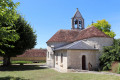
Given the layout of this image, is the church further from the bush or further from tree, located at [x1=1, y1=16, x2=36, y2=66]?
tree, located at [x1=1, y1=16, x2=36, y2=66]

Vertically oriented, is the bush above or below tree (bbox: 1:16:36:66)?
below

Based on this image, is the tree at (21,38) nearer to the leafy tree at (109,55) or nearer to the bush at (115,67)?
the leafy tree at (109,55)

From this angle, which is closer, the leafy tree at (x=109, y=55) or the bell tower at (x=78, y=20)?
the leafy tree at (x=109, y=55)

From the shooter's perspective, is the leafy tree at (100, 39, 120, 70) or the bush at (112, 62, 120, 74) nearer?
the bush at (112, 62, 120, 74)

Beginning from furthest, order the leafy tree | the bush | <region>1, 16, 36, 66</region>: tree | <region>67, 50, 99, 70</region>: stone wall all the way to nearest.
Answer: <region>1, 16, 36, 66</region>: tree < <region>67, 50, 99, 70</region>: stone wall < the leafy tree < the bush

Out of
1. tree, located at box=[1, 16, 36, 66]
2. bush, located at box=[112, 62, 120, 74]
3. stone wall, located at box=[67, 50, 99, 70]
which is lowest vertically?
bush, located at box=[112, 62, 120, 74]

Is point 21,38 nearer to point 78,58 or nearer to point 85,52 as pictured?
point 78,58

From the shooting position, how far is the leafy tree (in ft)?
50.4

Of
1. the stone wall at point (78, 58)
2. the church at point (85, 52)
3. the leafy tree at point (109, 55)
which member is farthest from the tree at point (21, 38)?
the leafy tree at point (109, 55)

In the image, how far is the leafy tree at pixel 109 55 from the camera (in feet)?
50.4

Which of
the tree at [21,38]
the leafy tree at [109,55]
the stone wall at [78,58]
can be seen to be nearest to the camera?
the leafy tree at [109,55]

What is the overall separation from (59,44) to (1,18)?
53.5ft

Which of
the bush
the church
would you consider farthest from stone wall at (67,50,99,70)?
the bush

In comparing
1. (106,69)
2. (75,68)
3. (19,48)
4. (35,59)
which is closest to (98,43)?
(106,69)
